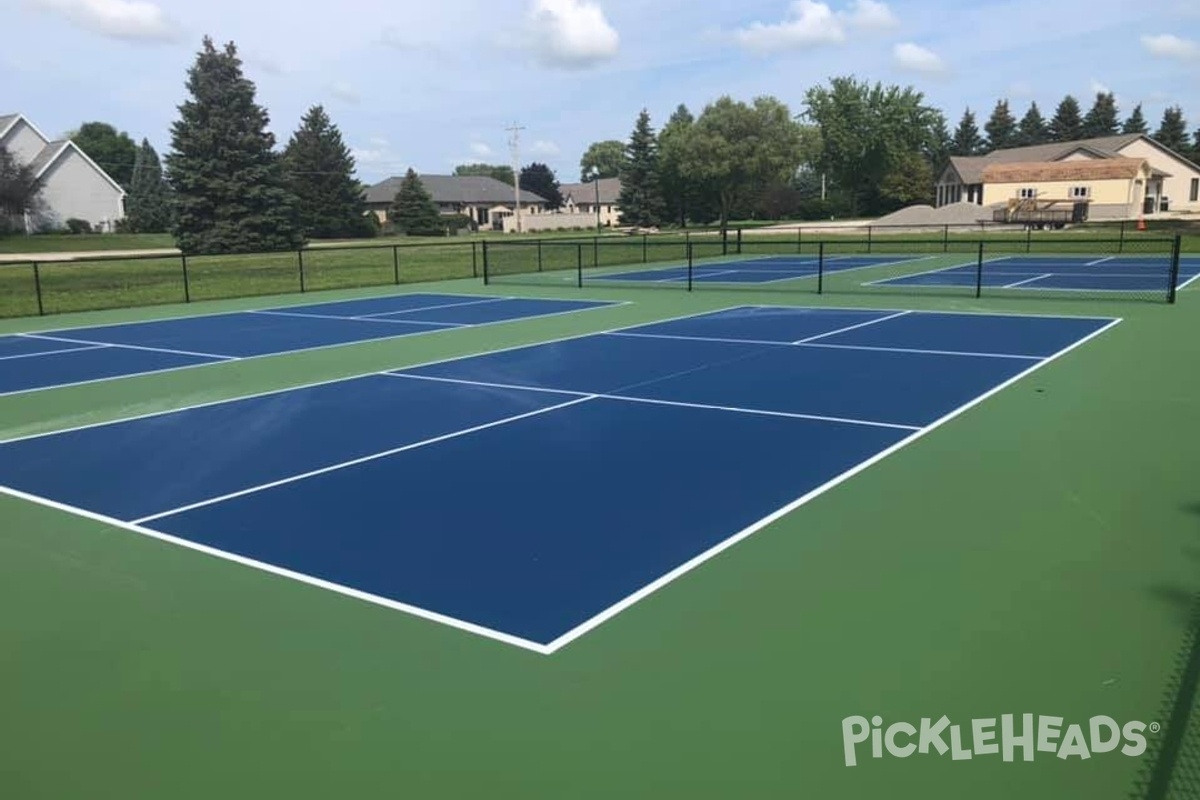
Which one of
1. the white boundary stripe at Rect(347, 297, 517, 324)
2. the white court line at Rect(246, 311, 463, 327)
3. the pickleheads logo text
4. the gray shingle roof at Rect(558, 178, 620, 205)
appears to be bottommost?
the pickleheads logo text

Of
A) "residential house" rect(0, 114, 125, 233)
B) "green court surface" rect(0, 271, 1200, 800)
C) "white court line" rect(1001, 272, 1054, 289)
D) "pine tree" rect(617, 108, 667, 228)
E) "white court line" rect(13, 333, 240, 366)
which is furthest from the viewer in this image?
"pine tree" rect(617, 108, 667, 228)

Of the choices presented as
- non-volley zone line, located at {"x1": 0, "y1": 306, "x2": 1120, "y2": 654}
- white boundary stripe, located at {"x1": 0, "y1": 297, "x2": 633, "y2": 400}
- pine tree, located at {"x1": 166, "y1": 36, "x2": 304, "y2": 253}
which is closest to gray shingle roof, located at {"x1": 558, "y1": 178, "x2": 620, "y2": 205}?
pine tree, located at {"x1": 166, "y1": 36, "x2": 304, "y2": 253}

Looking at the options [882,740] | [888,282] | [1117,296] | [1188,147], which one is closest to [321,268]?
[888,282]

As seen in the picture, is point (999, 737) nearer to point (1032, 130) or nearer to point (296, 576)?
point (296, 576)

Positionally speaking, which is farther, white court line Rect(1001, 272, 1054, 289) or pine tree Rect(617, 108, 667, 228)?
pine tree Rect(617, 108, 667, 228)

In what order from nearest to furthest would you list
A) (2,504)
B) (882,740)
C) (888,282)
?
1. (882,740)
2. (2,504)
3. (888,282)

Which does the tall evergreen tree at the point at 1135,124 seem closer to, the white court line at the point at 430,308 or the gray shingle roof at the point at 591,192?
the gray shingle roof at the point at 591,192

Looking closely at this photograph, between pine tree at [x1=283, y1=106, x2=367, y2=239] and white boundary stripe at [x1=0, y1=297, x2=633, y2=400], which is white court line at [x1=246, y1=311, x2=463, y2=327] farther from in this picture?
pine tree at [x1=283, y1=106, x2=367, y2=239]

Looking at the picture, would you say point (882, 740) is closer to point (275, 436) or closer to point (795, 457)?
point (795, 457)

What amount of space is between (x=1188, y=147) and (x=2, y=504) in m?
122

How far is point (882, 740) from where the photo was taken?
352cm

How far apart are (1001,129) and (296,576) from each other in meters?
127

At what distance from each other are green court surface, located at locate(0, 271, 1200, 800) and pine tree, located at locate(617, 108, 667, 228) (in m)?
78.1

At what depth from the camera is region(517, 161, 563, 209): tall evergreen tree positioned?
11775cm
